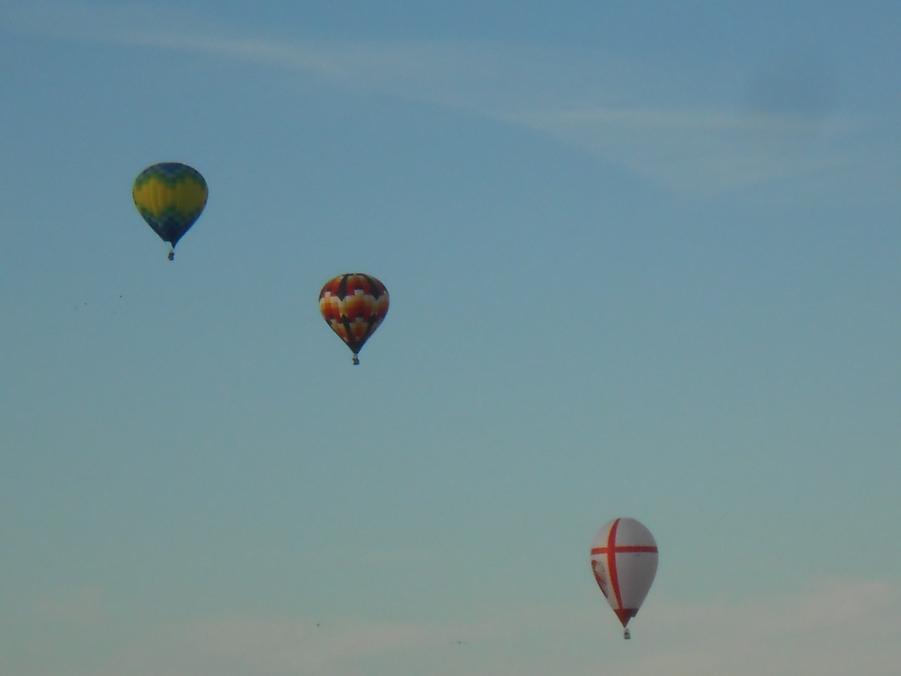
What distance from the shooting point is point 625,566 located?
275 ft

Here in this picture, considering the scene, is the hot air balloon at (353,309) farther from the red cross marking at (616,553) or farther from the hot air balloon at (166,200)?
the red cross marking at (616,553)

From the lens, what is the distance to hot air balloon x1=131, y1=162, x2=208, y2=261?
89938 mm

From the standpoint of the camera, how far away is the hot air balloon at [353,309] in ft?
304

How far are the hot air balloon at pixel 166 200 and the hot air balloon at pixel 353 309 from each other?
7.42 m

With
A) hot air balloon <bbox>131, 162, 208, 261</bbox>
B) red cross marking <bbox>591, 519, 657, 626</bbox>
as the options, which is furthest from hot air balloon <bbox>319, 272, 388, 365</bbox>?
red cross marking <bbox>591, 519, 657, 626</bbox>

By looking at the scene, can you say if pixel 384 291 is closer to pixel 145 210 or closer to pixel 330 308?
pixel 330 308

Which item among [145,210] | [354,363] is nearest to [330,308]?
[354,363]

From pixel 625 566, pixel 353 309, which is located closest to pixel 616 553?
pixel 625 566

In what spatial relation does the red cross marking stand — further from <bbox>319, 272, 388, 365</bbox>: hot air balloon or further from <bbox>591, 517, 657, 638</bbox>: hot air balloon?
<bbox>319, 272, 388, 365</bbox>: hot air balloon

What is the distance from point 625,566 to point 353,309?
17.9m

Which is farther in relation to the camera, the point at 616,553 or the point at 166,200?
the point at 166,200

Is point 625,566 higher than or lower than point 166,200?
lower

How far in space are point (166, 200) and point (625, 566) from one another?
25502mm

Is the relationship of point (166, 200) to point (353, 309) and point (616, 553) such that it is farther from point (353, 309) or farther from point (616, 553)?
point (616, 553)
